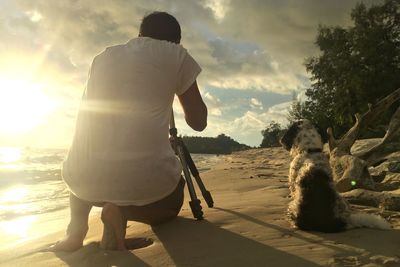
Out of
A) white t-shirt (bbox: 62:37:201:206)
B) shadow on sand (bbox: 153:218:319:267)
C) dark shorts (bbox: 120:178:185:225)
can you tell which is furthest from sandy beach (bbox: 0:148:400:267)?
white t-shirt (bbox: 62:37:201:206)

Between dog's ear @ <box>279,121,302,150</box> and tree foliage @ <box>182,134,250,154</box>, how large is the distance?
5474 cm

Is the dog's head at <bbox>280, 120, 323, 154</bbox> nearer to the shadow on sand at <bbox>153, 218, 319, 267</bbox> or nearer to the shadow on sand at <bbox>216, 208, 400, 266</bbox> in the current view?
the shadow on sand at <bbox>216, 208, 400, 266</bbox>

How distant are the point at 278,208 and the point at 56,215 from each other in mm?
3568

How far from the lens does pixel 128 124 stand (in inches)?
130

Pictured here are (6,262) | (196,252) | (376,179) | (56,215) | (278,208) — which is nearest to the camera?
(196,252)

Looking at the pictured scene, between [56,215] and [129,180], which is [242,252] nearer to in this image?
[129,180]

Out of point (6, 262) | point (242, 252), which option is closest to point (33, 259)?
point (6, 262)

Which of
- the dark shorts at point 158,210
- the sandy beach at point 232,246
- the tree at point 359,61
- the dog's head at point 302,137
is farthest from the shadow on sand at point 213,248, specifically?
the tree at point 359,61

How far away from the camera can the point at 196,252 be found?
3020mm

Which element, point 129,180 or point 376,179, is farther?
point 376,179

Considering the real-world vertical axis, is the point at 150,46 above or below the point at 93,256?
above

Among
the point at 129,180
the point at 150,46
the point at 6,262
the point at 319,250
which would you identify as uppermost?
the point at 150,46

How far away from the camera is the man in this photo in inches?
130

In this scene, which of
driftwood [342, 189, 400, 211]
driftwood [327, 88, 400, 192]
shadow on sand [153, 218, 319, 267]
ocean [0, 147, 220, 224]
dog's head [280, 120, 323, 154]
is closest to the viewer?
shadow on sand [153, 218, 319, 267]
